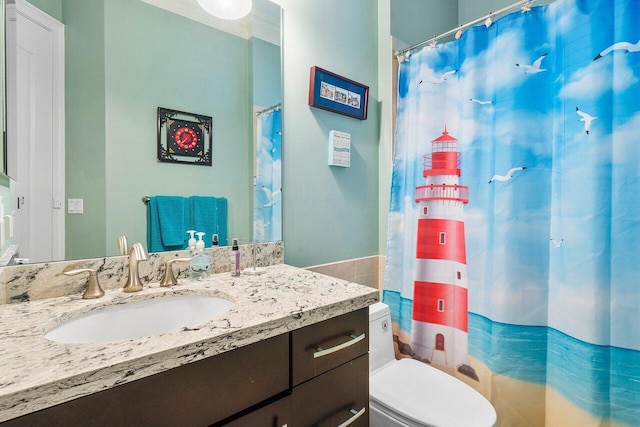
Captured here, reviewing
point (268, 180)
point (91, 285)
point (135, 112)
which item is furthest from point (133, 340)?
point (268, 180)

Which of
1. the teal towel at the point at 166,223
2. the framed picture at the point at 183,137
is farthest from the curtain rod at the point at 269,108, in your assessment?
the teal towel at the point at 166,223

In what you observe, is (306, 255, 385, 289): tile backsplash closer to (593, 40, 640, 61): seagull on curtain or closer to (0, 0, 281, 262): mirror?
(0, 0, 281, 262): mirror

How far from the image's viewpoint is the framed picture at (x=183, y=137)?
110cm

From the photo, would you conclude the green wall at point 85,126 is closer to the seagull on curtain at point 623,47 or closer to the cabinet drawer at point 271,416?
the cabinet drawer at point 271,416

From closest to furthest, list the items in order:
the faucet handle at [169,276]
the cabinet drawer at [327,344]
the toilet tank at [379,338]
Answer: the cabinet drawer at [327,344] → the faucet handle at [169,276] → the toilet tank at [379,338]

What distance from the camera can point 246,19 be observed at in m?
1.32

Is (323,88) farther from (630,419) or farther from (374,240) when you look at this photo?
(630,419)

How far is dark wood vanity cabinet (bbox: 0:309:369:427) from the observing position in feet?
1.75

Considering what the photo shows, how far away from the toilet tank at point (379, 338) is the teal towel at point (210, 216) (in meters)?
0.77

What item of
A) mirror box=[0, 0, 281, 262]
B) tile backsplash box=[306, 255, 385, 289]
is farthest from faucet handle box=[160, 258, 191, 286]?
tile backsplash box=[306, 255, 385, 289]

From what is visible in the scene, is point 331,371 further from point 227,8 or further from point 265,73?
point 227,8

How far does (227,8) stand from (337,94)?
2.08 feet

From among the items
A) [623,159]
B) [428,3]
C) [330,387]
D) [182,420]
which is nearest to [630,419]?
[623,159]

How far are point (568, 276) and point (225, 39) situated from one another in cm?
164
